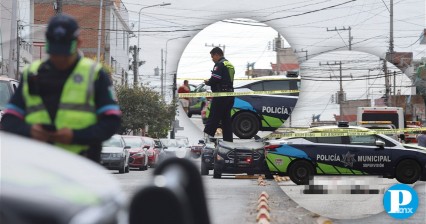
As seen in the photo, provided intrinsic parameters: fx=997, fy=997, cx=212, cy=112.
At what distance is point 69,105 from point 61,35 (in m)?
0.40

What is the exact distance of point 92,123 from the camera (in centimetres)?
463

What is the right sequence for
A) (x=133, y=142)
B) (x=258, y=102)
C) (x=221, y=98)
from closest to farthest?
(x=258, y=102), (x=221, y=98), (x=133, y=142)

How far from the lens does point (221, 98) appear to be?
1052cm

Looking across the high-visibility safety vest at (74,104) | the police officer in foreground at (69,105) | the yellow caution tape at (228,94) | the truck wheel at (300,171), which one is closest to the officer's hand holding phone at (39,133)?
the police officer in foreground at (69,105)

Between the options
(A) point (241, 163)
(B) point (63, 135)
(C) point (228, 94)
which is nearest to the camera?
(B) point (63, 135)

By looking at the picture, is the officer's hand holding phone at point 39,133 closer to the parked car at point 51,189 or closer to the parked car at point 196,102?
the parked car at point 51,189

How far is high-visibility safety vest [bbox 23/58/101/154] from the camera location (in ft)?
14.8

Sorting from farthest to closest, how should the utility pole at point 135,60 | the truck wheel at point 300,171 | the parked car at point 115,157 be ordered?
the utility pole at point 135,60
the parked car at point 115,157
the truck wheel at point 300,171

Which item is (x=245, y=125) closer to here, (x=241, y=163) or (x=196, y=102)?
(x=196, y=102)

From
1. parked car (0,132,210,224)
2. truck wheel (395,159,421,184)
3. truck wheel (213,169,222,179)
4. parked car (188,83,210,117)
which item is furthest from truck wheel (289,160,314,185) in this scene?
parked car (0,132,210,224)

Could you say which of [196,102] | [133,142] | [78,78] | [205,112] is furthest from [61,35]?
[133,142]

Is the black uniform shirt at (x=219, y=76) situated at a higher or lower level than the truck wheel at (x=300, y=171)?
higher

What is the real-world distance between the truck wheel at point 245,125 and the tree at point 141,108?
177 ft

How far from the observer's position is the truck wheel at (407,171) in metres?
24.5
